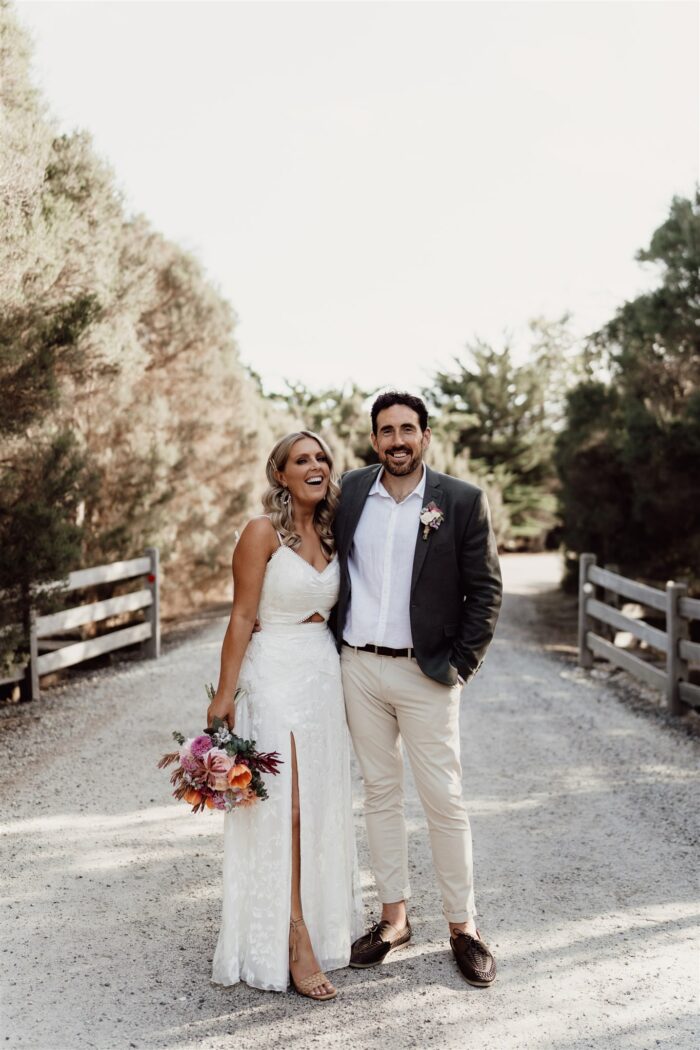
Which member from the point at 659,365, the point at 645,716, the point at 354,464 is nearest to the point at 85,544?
the point at 645,716

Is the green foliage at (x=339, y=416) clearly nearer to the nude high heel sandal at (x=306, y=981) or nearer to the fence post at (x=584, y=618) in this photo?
the fence post at (x=584, y=618)

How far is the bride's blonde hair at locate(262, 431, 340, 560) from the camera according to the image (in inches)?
143

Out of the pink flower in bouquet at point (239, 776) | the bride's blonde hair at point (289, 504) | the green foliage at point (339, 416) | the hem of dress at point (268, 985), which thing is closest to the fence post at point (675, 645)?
the bride's blonde hair at point (289, 504)

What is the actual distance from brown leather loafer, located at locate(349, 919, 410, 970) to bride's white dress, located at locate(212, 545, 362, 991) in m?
0.06

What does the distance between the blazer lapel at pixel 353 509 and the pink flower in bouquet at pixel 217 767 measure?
875 mm

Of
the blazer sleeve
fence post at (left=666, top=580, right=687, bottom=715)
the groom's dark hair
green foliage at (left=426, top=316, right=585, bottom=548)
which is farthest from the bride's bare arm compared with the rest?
green foliage at (left=426, top=316, right=585, bottom=548)

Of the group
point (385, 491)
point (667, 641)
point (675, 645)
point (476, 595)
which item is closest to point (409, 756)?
point (476, 595)

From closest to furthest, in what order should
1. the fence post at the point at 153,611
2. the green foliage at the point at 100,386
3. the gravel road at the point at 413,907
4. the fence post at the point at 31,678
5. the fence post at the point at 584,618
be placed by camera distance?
the gravel road at the point at 413,907 → the green foliage at the point at 100,386 → the fence post at the point at 31,678 → the fence post at the point at 584,618 → the fence post at the point at 153,611

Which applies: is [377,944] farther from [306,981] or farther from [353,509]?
[353,509]

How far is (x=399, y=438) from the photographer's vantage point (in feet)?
12.0

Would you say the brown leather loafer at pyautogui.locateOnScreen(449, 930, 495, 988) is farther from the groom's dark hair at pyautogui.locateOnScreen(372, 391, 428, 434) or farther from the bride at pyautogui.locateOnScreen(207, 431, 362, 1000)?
the groom's dark hair at pyautogui.locateOnScreen(372, 391, 428, 434)

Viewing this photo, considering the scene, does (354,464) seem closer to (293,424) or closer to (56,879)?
(293,424)

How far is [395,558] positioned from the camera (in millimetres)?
3672

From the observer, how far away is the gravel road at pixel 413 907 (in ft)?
10.5
